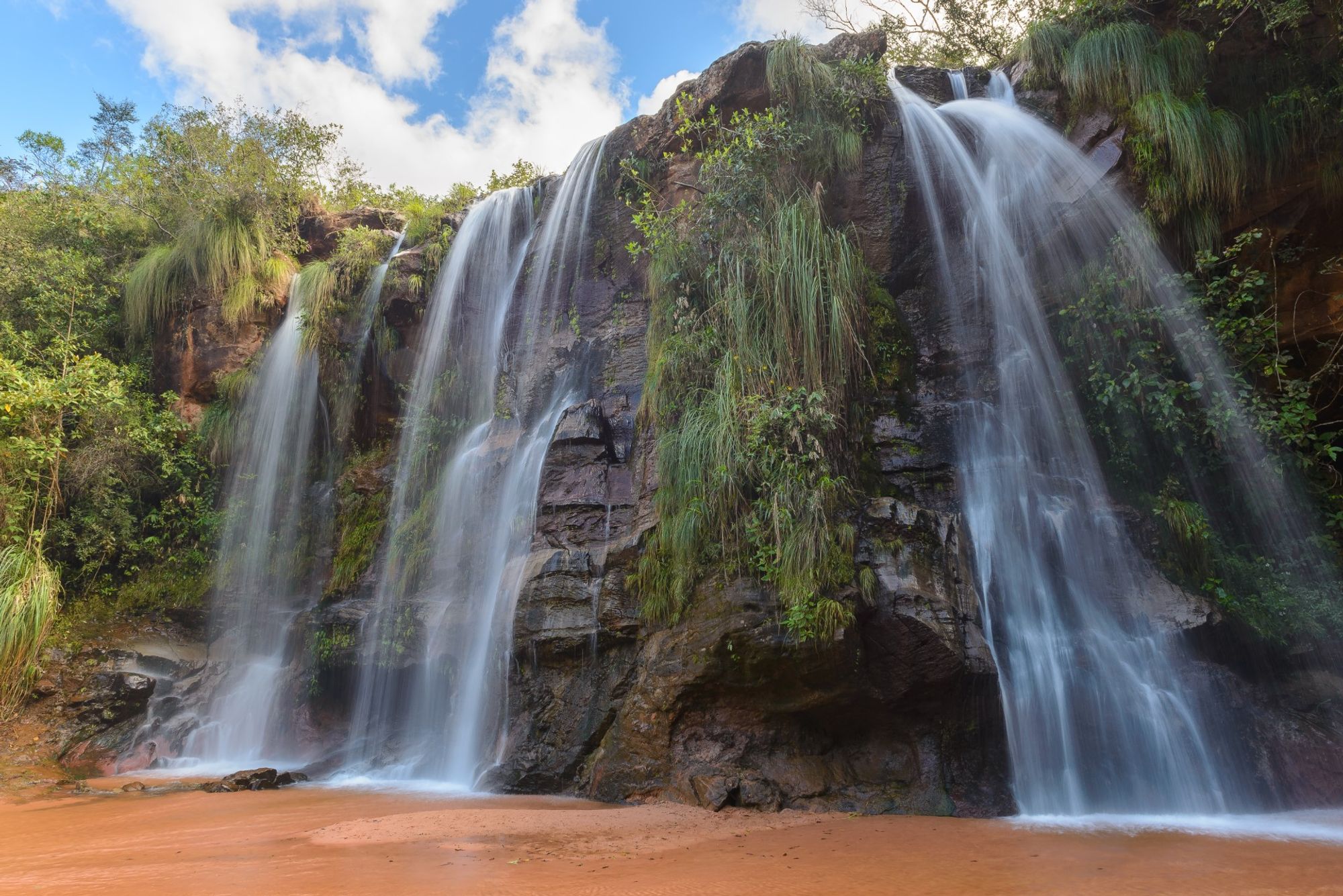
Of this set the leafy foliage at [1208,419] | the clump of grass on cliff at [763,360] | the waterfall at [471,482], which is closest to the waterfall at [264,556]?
the waterfall at [471,482]

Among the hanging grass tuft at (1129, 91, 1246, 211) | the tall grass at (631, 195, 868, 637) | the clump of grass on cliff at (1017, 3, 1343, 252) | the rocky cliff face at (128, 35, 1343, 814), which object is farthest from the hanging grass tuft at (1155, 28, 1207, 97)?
the tall grass at (631, 195, 868, 637)

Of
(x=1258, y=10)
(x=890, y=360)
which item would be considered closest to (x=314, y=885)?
(x=890, y=360)

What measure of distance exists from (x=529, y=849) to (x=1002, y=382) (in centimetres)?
671

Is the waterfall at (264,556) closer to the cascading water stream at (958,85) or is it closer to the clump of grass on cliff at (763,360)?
the clump of grass on cliff at (763,360)

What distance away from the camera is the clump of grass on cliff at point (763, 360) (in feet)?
21.6

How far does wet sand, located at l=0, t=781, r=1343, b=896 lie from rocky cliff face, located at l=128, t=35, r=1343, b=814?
1.93 feet

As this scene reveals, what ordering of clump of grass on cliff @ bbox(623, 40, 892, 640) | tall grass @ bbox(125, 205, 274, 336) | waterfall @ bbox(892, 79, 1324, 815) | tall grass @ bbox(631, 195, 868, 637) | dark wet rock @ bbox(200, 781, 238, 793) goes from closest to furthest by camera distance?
waterfall @ bbox(892, 79, 1324, 815) → tall grass @ bbox(631, 195, 868, 637) → clump of grass on cliff @ bbox(623, 40, 892, 640) → dark wet rock @ bbox(200, 781, 238, 793) → tall grass @ bbox(125, 205, 274, 336)

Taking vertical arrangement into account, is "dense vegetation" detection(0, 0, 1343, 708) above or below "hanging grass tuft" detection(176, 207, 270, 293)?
below

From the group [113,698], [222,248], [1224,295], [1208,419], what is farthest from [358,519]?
[1224,295]

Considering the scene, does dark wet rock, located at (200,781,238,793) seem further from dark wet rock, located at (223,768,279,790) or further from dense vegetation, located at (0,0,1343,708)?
dense vegetation, located at (0,0,1343,708)

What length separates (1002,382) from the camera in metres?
8.16

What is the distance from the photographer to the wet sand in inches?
140

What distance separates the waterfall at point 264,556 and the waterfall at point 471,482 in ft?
5.73

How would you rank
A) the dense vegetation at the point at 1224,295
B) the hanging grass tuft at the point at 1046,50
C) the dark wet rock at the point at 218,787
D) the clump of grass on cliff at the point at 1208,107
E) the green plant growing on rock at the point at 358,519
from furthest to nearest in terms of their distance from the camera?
the green plant growing on rock at the point at 358,519 < the hanging grass tuft at the point at 1046,50 < the clump of grass on cliff at the point at 1208,107 < the dense vegetation at the point at 1224,295 < the dark wet rock at the point at 218,787
